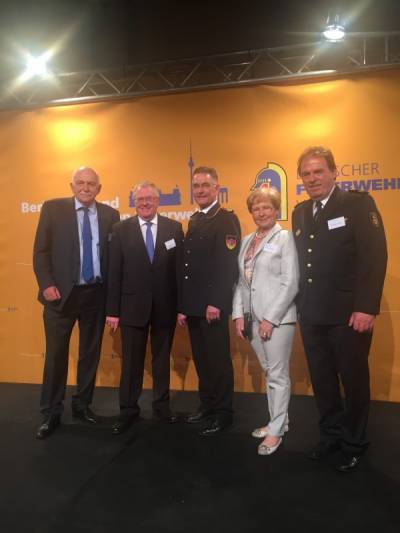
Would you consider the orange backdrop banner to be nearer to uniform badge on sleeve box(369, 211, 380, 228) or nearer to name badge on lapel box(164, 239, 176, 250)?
name badge on lapel box(164, 239, 176, 250)

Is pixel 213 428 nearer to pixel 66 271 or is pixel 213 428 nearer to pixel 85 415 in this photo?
pixel 85 415

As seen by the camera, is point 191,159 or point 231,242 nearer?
point 231,242

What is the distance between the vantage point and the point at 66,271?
306 centimetres

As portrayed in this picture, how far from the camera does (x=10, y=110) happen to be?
4.19 metres

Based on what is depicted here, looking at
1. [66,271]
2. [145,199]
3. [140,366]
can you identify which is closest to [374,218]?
[145,199]

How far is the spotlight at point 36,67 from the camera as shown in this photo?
→ 3686mm

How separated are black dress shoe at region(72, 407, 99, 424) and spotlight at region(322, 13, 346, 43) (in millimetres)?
3310

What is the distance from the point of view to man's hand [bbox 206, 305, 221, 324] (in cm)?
283

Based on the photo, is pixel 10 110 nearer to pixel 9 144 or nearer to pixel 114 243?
pixel 9 144

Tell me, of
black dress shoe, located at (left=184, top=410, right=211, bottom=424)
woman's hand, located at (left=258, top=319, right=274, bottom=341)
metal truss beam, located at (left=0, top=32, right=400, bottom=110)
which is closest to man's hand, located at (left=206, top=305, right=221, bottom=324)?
woman's hand, located at (left=258, top=319, right=274, bottom=341)

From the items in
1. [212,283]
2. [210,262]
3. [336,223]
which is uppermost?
[336,223]

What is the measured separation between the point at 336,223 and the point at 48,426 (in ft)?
7.71

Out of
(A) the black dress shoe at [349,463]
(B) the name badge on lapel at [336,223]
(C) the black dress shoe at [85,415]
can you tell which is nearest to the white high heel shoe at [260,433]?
(A) the black dress shoe at [349,463]

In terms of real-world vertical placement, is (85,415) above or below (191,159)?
below
